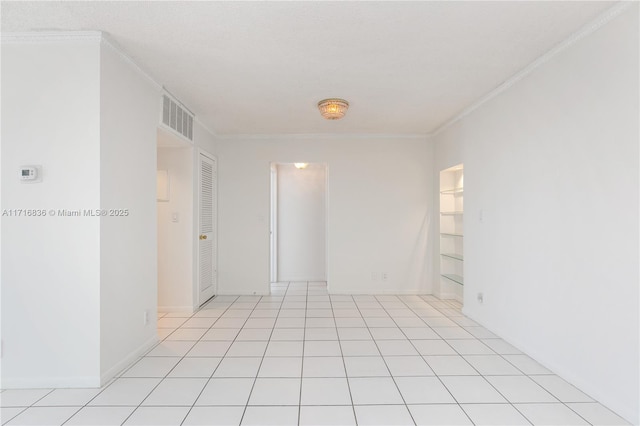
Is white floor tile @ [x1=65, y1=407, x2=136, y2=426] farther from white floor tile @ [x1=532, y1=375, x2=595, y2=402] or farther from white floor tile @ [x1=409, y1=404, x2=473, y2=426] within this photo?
white floor tile @ [x1=532, y1=375, x2=595, y2=402]

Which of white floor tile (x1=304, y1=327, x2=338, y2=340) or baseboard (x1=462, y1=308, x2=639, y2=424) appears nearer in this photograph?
baseboard (x1=462, y1=308, x2=639, y2=424)

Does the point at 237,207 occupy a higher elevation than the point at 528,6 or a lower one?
lower

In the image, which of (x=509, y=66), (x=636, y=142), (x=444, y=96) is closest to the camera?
(x=636, y=142)

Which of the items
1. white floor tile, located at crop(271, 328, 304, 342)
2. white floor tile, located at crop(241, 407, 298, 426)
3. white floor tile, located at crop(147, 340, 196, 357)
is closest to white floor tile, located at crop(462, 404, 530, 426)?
white floor tile, located at crop(241, 407, 298, 426)

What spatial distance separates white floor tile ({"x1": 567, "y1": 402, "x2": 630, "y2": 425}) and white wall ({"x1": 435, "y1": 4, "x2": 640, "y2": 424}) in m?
0.05

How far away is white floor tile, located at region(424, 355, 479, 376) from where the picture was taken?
2.48 meters

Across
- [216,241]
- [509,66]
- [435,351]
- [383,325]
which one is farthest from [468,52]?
[216,241]

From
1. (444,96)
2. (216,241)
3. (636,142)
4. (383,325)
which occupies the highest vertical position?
(444,96)

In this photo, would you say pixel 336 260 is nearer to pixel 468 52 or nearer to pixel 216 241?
pixel 216 241

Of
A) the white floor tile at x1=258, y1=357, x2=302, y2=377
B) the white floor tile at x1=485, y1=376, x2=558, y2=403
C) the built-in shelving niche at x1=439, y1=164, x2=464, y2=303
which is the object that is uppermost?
the built-in shelving niche at x1=439, y1=164, x2=464, y2=303

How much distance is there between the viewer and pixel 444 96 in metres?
3.44

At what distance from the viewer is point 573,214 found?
7.50 feet

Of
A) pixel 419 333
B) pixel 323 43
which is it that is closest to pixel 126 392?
pixel 419 333

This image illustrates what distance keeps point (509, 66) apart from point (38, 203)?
3814 millimetres
